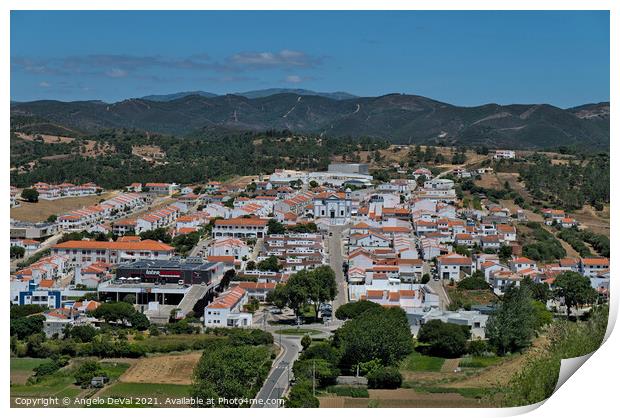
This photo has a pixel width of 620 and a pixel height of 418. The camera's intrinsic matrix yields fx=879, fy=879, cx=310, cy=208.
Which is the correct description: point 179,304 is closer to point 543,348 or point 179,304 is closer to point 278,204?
point 543,348

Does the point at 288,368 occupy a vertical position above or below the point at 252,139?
below

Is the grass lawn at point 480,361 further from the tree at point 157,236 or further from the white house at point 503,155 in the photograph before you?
the white house at point 503,155

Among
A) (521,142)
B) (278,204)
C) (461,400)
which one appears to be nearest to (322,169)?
(278,204)

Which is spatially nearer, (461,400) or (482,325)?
(461,400)

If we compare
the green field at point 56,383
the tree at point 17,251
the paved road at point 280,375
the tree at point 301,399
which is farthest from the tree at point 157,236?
the tree at point 301,399

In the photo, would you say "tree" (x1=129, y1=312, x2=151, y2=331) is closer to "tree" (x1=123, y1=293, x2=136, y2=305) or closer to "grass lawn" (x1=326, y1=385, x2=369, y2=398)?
"tree" (x1=123, y1=293, x2=136, y2=305)

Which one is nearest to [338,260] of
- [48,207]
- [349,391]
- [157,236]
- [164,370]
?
[157,236]

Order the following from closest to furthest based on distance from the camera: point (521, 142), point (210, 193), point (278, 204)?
point (278, 204)
point (210, 193)
point (521, 142)
